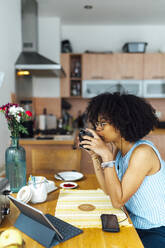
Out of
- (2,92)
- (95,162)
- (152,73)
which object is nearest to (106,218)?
(95,162)

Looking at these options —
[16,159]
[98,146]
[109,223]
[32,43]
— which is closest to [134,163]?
[98,146]

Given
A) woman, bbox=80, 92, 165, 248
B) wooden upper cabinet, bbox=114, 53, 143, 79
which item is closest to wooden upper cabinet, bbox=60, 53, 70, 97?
wooden upper cabinet, bbox=114, 53, 143, 79

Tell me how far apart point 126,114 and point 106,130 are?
0.13 m

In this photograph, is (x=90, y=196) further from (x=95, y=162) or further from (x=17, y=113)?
(x=17, y=113)

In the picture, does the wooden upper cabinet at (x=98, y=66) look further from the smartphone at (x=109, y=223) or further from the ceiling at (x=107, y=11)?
the smartphone at (x=109, y=223)

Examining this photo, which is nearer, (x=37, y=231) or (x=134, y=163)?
(x=37, y=231)

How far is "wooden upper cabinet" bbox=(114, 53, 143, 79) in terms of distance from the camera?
4020 millimetres

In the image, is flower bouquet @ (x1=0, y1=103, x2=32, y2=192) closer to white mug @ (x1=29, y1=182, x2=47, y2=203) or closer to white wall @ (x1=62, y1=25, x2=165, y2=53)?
white mug @ (x1=29, y1=182, x2=47, y2=203)

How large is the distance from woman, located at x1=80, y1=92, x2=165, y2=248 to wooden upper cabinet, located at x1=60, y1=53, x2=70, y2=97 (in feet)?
9.34

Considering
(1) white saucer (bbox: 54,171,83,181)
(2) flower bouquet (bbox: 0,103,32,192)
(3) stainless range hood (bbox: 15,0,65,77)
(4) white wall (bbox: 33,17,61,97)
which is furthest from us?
(4) white wall (bbox: 33,17,61,97)

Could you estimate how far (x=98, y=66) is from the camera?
4.05 m

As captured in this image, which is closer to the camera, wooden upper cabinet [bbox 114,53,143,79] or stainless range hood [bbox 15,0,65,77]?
stainless range hood [bbox 15,0,65,77]

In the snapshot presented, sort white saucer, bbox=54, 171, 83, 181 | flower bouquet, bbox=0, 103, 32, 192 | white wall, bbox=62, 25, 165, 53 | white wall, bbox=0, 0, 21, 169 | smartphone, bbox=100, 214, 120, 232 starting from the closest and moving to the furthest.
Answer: smartphone, bbox=100, 214, 120, 232, flower bouquet, bbox=0, 103, 32, 192, white saucer, bbox=54, 171, 83, 181, white wall, bbox=0, 0, 21, 169, white wall, bbox=62, 25, 165, 53

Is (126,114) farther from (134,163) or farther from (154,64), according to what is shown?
(154,64)
